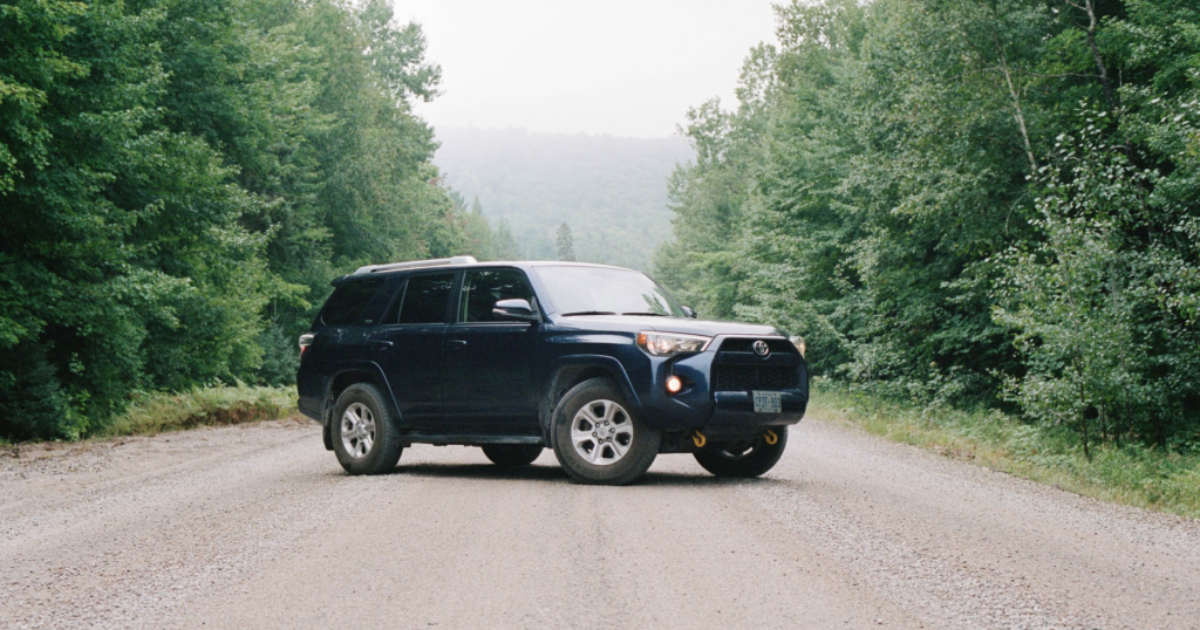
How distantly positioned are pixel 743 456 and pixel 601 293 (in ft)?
7.00

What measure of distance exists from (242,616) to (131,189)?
17265 mm

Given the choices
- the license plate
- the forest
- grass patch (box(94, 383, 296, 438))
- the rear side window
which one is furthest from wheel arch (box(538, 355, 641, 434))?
grass patch (box(94, 383, 296, 438))

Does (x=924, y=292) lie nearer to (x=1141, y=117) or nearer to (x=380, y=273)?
(x=1141, y=117)

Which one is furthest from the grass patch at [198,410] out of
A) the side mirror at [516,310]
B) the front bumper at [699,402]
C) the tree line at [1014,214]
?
the tree line at [1014,214]

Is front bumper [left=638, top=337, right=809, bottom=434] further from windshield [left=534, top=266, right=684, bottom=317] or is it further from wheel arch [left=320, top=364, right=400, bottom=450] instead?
wheel arch [left=320, top=364, right=400, bottom=450]

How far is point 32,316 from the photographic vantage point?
605 inches

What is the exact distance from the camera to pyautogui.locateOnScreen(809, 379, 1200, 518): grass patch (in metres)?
10.7

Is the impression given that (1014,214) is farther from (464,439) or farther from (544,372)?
(464,439)

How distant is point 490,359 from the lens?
30.7ft

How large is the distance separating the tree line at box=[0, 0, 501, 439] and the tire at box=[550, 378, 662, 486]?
958 centimetres

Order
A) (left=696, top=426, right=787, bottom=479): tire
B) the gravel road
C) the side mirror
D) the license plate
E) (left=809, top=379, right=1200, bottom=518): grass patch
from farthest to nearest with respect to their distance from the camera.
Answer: (left=809, top=379, right=1200, bottom=518): grass patch → (left=696, top=426, right=787, bottom=479): tire → the side mirror → the license plate → the gravel road

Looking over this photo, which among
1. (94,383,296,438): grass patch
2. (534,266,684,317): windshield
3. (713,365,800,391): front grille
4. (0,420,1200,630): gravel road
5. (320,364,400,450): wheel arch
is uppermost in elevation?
(534,266,684,317): windshield

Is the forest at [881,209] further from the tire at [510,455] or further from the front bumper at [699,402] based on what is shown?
the tire at [510,455]

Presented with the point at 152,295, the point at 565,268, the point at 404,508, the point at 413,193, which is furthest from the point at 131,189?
the point at 413,193
